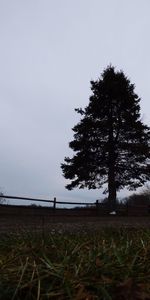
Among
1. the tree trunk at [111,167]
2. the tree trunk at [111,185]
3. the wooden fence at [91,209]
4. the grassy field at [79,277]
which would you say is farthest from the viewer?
the tree trunk at [111,167]

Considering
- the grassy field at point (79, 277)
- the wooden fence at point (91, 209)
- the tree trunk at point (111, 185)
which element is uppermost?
the tree trunk at point (111, 185)

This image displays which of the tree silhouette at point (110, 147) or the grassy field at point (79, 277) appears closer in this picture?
the grassy field at point (79, 277)

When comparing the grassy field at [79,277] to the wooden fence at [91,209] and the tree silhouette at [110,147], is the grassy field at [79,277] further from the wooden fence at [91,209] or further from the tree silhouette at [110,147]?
the tree silhouette at [110,147]

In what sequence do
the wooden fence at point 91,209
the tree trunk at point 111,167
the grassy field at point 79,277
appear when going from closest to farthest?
the grassy field at point 79,277 < the wooden fence at point 91,209 < the tree trunk at point 111,167

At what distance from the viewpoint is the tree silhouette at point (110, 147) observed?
44.0m

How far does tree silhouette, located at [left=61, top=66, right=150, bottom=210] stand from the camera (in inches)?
1734

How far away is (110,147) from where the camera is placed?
4431 cm

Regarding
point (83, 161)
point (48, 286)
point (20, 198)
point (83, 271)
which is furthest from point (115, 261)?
point (83, 161)

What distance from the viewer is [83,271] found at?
7.41ft

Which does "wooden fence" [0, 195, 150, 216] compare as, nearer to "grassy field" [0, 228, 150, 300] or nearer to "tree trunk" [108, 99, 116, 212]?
"tree trunk" [108, 99, 116, 212]

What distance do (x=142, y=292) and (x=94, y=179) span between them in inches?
1677

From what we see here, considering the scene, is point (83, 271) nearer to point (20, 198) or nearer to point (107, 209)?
point (20, 198)

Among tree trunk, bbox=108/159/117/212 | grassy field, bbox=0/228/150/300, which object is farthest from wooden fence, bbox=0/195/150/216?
grassy field, bbox=0/228/150/300

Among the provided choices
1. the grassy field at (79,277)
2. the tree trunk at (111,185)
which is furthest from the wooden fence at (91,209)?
the grassy field at (79,277)
